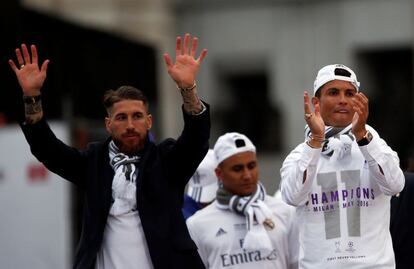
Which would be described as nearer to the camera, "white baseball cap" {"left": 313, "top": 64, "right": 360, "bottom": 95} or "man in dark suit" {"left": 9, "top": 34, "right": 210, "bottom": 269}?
"man in dark suit" {"left": 9, "top": 34, "right": 210, "bottom": 269}

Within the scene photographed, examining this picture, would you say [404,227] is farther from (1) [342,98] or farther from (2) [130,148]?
(2) [130,148]

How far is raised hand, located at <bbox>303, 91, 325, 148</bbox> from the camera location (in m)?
6.01

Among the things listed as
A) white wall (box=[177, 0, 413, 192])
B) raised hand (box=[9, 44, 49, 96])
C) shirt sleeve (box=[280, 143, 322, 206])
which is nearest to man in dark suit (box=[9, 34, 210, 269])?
raised hand (box=[9, 44, 49, 96])

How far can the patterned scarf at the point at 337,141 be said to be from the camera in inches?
246

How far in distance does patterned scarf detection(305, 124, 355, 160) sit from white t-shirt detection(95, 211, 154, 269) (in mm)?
1054

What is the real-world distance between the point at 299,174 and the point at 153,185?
0.82 m

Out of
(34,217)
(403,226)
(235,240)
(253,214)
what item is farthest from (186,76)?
(34,217)

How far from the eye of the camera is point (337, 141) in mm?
6258

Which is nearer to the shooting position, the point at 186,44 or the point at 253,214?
the point at 186,44

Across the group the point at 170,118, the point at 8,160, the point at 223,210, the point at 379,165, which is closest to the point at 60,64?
the point at 8,160

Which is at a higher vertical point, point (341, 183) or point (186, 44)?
point (186, 44)

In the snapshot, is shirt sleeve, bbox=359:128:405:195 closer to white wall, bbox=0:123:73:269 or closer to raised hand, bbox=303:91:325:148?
raised hand, bbox=303:91:325:148

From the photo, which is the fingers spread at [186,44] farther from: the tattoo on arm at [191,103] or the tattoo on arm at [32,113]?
the tattoo on arm at [32,113]

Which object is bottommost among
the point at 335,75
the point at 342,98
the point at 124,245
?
the point at 124,245
